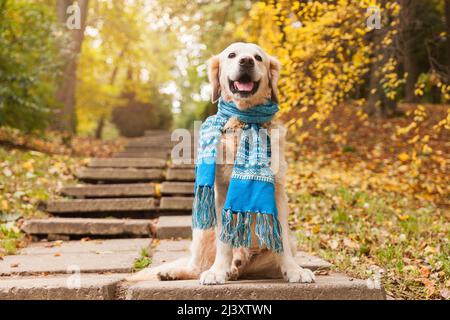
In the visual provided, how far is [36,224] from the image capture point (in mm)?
5113

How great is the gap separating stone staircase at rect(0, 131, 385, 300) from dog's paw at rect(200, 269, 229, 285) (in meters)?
0.05

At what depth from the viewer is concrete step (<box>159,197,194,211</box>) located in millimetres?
6020

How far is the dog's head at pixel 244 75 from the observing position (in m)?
2.88

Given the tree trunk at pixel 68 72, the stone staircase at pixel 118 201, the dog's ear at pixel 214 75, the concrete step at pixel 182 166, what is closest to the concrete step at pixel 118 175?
the stone staircase at pixel 118 201

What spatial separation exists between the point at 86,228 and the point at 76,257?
1087mm

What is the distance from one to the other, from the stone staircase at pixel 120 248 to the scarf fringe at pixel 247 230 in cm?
22

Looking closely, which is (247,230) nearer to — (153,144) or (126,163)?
(126,163)

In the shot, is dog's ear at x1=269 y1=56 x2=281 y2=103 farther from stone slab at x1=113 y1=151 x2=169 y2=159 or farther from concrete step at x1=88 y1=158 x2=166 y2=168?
stone slab at x1=113 y1=151 x2=169 y2=159

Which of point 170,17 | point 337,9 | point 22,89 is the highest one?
point 170,17

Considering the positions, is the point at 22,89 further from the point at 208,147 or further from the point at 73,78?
the point at 208,147

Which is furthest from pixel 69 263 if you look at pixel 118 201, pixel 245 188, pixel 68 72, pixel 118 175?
pixel 68 72

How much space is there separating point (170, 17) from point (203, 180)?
10674 mm
